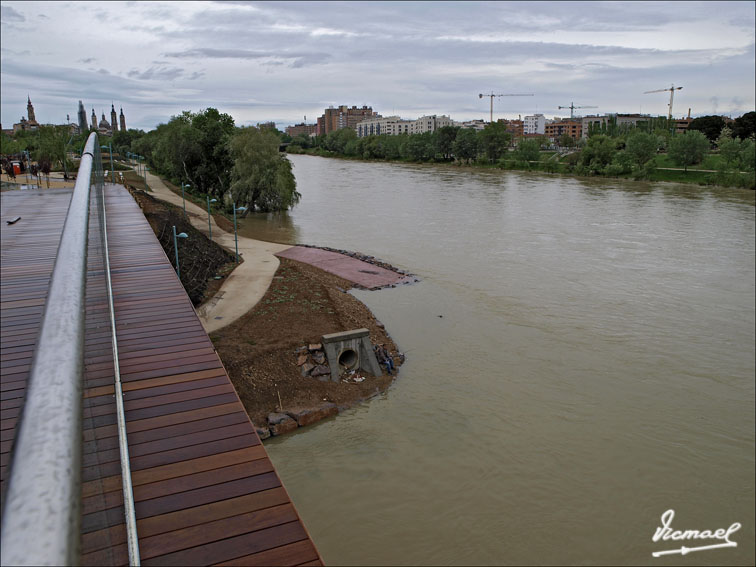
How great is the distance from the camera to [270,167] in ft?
128

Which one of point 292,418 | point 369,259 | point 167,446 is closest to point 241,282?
point 369,259

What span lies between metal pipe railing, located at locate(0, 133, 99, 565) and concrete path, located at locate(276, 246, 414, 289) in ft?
64.0

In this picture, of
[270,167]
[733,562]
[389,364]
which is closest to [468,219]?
[270,167]

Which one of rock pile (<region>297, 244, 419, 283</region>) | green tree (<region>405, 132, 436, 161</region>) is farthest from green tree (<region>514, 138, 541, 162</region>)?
rock pile (<region>297, 244, 419, 283</region>)

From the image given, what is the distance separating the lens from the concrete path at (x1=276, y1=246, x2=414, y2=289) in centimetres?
2184

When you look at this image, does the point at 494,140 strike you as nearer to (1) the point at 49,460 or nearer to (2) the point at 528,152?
(2) the point at 528,152

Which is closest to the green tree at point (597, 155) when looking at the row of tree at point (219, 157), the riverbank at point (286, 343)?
the row of tree at point (219, 157)

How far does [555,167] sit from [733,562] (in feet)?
234

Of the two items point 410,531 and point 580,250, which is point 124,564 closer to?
point 410,531

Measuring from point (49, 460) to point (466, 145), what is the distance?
91.8m

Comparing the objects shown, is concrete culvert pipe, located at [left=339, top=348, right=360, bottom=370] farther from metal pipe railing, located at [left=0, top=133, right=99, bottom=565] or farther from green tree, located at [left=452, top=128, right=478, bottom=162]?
green tree, located at [left=452, top=128, right=478, bottom=162]

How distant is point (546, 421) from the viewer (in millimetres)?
11977

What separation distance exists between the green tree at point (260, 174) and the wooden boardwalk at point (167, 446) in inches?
1210

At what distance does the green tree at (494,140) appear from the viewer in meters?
85.8
